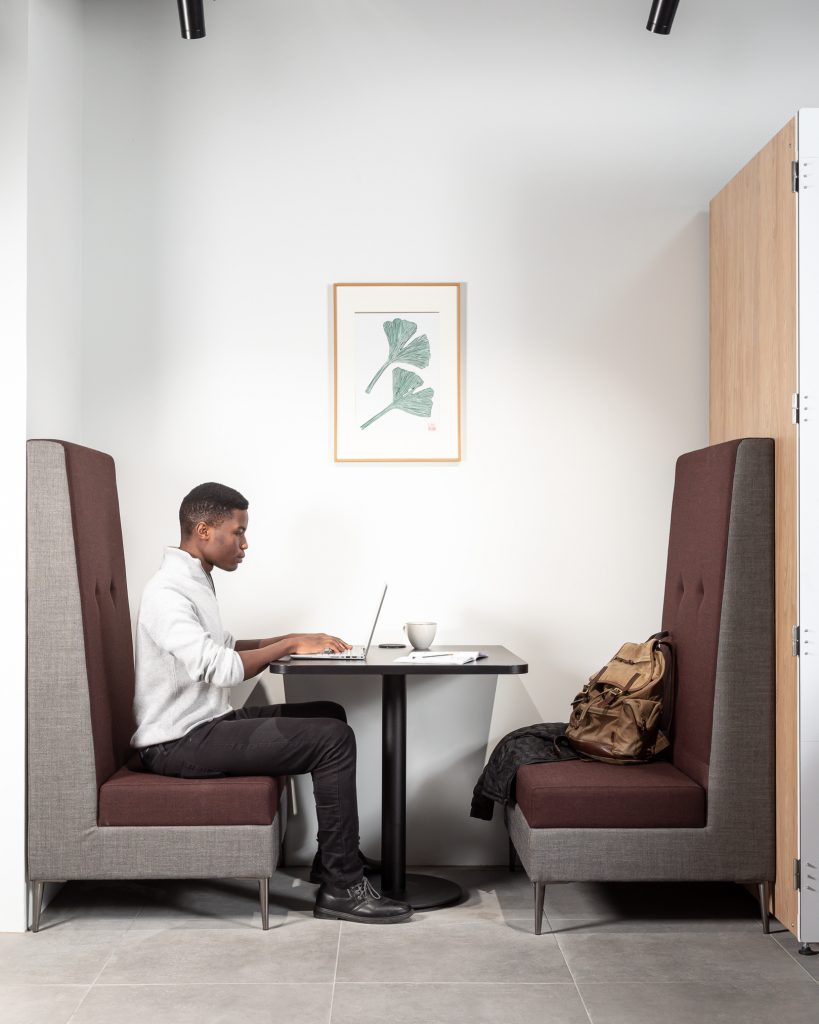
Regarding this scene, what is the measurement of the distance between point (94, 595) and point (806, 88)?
301 cm

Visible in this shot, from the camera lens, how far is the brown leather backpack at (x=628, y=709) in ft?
10.0

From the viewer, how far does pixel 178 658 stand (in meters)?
2.89

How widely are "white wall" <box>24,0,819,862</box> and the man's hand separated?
1.85 feet

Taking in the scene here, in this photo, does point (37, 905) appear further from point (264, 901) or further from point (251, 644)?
point (251, 644)

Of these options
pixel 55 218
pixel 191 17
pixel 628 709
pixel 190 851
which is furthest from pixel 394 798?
pixel 191 17

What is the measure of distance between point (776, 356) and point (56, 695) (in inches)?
88.4

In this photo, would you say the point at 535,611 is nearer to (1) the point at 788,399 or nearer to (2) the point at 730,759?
(2) the point at 730,759

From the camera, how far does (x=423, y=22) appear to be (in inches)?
146

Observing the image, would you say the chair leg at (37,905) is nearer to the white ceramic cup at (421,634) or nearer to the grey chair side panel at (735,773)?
the white ceramic cup at (421,634)

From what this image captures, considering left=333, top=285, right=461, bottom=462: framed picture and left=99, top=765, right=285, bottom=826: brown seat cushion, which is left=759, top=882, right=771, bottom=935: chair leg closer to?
left=99, top=765, right=285, bottom=826: brown seat cushion

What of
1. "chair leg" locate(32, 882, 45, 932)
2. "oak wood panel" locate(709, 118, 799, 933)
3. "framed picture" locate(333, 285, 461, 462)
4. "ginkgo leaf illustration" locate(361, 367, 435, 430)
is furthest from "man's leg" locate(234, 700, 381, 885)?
"oak wood panel" locate(709, 118, 799, 933)

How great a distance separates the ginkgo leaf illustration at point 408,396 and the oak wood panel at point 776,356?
1.02 meters

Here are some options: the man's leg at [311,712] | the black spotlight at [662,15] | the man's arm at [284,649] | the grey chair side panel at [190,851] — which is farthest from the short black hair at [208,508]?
the black spotlight at [662,15]

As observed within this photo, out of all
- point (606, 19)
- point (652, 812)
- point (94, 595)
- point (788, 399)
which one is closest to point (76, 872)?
point (94, 595)
